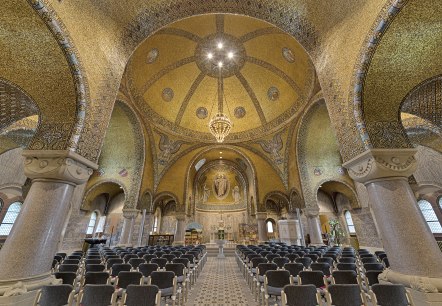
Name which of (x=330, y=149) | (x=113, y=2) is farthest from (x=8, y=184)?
(x=330, y=149)

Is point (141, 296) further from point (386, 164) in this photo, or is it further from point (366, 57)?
point (366, 57)

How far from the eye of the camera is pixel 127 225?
13008mm

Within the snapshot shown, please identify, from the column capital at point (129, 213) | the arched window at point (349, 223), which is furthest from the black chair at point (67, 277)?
the arched window at point (349, 223)

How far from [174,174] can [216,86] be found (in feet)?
27.3

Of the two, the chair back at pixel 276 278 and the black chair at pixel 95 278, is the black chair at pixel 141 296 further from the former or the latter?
the chair back at pixel 276 278

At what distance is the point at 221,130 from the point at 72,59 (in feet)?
24.3

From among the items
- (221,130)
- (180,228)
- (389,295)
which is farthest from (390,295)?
(180,228)

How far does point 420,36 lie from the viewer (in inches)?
154

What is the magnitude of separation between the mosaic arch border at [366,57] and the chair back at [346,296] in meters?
2.71

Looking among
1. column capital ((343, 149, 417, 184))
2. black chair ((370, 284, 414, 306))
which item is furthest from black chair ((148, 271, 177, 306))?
column capital ((343, 149, 417, 184))

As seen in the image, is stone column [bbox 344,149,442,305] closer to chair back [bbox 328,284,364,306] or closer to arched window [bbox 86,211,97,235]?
chair back [bbox 328,284,364,306]

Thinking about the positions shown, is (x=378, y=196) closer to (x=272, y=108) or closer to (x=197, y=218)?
(x=272, y=108)

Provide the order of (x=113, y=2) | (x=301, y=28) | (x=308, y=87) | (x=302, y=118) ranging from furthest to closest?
(x=302, y=118) < (x=308, y=87) < (x=301, y=28) < (x=113, y=2)

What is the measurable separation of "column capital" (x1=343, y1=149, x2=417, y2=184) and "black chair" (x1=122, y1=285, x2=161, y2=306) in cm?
441
